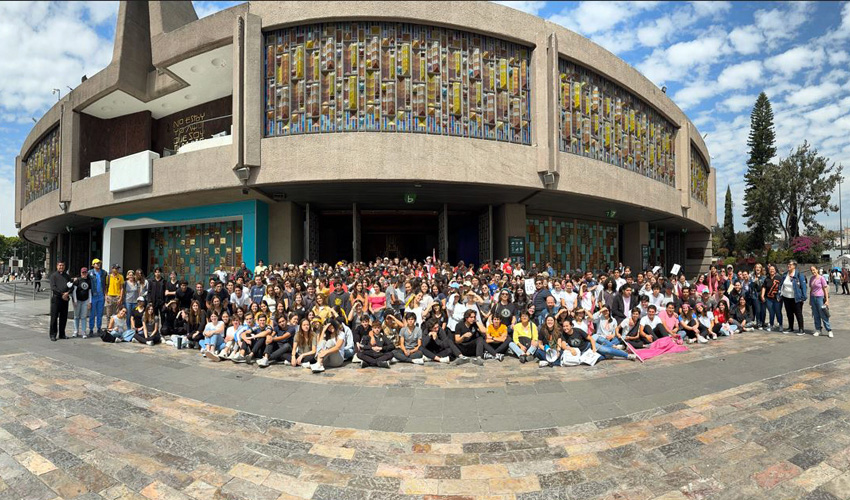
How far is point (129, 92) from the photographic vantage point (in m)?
17.1

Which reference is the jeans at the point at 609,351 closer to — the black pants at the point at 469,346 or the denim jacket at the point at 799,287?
the black pants at the point at 469,346

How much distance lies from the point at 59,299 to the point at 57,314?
0.38 m

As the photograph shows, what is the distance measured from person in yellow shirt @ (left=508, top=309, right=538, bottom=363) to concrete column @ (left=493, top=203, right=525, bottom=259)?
9.06 m

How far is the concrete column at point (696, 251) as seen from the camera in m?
29.5

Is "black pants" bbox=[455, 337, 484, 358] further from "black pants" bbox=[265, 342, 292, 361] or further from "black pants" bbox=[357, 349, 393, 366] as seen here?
"black pants" bbox=[265, 342, 292, 361]

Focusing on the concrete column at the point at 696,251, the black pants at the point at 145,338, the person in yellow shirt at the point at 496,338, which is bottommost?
the black pants at the point at 145,338

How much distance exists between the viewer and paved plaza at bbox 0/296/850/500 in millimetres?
3311

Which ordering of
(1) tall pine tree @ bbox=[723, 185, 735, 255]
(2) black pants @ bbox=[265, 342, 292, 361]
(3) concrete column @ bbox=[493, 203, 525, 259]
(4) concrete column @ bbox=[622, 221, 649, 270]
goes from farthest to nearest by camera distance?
(1) tall pine tree @ bbox=[723, 185, 735, 255] < (4) concrete column @ bbox=[622, 221, 649, 270] < (3) concrete column @ bbox=[493, 203, 525, 259] < (2) black pants @ bbox=[265, 342, 292, 361]

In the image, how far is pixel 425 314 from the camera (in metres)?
8.45

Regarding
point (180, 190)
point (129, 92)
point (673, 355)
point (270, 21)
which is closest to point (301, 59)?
point (270, 21)

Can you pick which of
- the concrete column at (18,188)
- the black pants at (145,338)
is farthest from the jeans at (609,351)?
the concrete column at (18,188)

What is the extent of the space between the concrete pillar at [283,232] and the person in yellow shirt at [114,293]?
17.7 ft

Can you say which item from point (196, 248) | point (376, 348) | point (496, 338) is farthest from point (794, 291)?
point (196, 248)

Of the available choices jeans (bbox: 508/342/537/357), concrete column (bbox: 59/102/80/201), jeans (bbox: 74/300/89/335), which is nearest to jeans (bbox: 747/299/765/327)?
jeans (bbox: 508/342/537/357)
